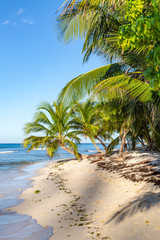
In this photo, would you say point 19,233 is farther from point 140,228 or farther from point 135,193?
point 135,193

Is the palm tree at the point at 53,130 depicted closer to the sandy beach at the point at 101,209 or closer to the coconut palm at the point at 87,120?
the coconut palm at the point at 87,120

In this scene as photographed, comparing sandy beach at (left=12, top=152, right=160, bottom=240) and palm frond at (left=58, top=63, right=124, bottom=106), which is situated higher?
palm frond at (left=58, top=63, right=124, bottom=106)

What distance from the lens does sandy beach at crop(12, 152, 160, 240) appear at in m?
3.47

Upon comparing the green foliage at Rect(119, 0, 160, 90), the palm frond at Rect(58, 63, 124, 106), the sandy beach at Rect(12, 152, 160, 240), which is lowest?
the sandy beach at Rect(12, 152, 160, 240)

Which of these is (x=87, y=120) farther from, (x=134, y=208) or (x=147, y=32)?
(x=147, y=32)

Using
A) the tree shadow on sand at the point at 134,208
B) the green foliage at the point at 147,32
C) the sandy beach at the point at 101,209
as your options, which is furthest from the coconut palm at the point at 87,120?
the green foliage at the point at 147,32

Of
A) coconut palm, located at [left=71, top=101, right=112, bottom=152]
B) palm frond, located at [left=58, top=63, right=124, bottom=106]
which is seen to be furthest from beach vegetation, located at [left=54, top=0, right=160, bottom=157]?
coconut palm, located at [left=71, top=101, right=112, bottom=152]

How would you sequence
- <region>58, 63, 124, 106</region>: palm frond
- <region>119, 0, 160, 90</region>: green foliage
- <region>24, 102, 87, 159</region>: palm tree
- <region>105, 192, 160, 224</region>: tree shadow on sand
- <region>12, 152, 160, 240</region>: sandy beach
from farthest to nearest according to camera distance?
<region>24, 102, 87, 159</region>: palm tree → <region>58, 63, 124, 106</region>: palm frond → <region>105, 192, 160, 224</region>: tree shadow on sand → <region>12, 152, 160, 240</region>: sandy beach → <region>119, 0, 160, 90</region>: green foliage

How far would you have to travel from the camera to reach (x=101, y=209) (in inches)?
182

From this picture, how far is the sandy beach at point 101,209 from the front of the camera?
347 centimetres

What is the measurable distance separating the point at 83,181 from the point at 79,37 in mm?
5019

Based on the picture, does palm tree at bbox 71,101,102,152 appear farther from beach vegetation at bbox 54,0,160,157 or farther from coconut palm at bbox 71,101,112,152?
beach vegetation at bbox 54,0,160,157

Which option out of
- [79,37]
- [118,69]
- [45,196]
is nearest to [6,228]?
[45,196]

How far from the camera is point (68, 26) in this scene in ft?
23.3
